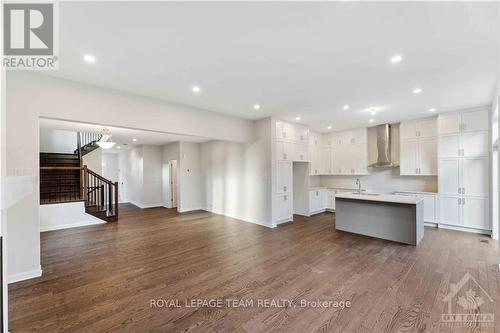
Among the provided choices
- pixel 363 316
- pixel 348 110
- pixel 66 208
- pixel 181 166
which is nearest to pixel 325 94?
pixel 348 110

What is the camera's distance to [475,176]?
16.6ft

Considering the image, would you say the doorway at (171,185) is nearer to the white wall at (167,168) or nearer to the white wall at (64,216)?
the white wall at (167,168)

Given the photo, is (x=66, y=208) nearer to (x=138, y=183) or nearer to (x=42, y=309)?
(x=138, y=183)

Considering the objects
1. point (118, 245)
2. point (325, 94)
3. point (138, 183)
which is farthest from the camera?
point (138, 183)

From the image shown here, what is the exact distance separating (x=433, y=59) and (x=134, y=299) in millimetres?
4932

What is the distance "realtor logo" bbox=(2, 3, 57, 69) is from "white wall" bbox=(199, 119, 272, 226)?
4523mm

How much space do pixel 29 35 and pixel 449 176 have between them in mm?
8257

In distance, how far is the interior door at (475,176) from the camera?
195 inches

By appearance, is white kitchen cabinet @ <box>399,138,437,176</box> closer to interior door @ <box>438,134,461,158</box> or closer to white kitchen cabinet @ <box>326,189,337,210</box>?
interior door @ <box>438,134,461,158</box>

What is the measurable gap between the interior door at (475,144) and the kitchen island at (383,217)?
1950 mm

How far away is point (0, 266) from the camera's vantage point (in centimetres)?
129

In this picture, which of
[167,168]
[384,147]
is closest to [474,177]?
[384,147]

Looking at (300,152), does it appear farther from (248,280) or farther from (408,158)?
(248,280)

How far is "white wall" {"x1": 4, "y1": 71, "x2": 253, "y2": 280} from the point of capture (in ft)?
9.90
